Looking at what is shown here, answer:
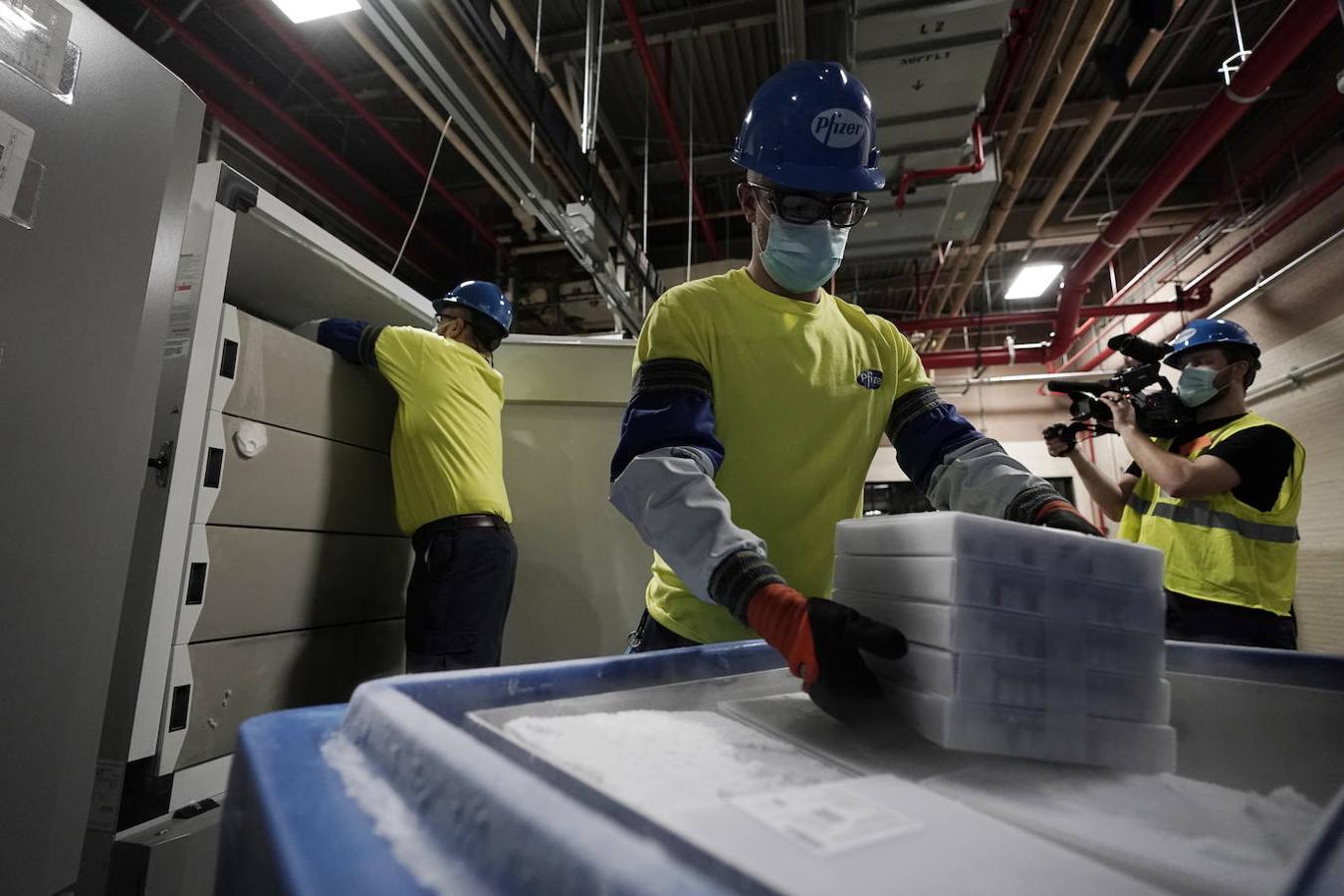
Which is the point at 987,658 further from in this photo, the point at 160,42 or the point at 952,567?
the point at 160,42

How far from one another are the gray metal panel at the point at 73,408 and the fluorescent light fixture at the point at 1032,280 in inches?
162

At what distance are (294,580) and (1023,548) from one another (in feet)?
5.14

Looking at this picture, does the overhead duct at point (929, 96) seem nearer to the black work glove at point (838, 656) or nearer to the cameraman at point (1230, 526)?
the cameraman at point (1230, 526)

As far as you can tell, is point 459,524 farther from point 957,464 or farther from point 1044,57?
point 1044,57

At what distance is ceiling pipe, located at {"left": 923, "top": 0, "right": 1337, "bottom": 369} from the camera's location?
1.93m

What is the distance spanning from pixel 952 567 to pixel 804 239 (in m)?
0.66

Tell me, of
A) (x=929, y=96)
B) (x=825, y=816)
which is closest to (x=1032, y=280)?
(x=929, y=96)

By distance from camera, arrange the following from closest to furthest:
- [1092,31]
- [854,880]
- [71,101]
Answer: [854,880] → [71,101] → [1092,31]

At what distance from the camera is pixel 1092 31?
2.15m

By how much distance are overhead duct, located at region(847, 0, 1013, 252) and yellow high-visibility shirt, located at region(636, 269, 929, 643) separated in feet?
4.94

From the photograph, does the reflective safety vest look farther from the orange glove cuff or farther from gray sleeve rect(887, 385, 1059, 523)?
the orange glove cuff

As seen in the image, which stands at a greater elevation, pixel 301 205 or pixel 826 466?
pixel 301 205

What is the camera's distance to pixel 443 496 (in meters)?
1.77

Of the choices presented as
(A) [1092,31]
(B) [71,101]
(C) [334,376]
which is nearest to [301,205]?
(C) [334,376]
